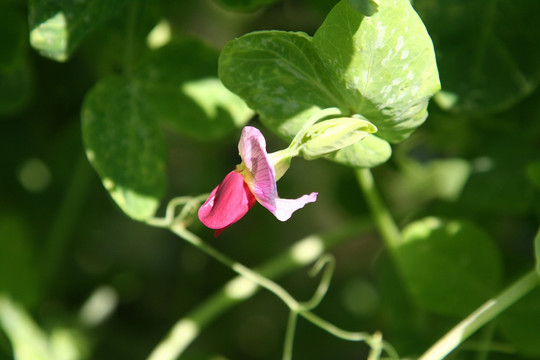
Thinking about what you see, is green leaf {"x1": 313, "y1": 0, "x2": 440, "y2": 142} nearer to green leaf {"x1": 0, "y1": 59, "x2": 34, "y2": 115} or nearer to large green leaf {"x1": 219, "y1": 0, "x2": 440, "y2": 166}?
large green leaf {"x1": 219, "y1": 0, "x2": 440, "y2": 166}

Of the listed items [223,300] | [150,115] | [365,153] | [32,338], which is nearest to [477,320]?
[365,153]

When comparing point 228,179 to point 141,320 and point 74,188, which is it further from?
point 141,320

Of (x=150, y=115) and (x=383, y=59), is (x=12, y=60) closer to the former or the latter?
(x=150, y=115)

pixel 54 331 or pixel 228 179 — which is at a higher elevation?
pixel 228 179

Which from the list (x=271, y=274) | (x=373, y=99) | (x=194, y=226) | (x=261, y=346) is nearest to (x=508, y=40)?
(x=373, y=99)

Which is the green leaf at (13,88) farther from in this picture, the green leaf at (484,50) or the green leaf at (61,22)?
the green leaf at (484,50)

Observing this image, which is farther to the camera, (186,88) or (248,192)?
(186,88)

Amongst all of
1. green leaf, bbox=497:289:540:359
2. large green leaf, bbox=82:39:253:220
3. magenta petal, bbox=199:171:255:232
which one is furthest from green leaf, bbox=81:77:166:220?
green leaf, bbox=497:289:540:359
